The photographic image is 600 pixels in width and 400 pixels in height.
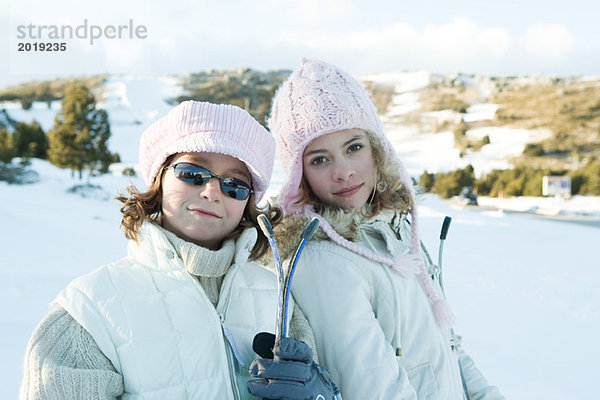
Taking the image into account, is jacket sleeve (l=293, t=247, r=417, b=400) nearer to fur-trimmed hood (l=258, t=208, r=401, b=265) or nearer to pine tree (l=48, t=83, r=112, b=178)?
fur-trimmed hood (l=258, t=208, r=401, b=265)

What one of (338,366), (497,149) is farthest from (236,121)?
(497,149)

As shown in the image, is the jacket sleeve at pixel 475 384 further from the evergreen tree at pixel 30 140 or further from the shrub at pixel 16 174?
the evergreen tree at pixel 30 140

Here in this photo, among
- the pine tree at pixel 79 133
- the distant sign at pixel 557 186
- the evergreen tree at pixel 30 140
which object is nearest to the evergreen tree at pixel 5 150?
the pine tree at pixel 79 133

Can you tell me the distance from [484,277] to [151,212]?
7.17m

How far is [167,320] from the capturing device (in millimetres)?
1332

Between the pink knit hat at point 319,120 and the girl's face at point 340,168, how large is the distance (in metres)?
0.04

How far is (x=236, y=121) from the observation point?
1.56 meters

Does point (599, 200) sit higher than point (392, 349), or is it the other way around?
point (392, 349)

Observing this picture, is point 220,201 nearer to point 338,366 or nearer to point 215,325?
point 215,325

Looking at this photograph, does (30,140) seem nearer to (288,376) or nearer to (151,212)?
(151,212)

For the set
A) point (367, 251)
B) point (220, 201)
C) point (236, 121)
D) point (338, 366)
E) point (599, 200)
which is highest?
point (236, 121)

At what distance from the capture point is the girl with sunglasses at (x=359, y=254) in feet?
4.89

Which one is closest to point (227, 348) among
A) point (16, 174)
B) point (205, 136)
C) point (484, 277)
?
point (205, 136)

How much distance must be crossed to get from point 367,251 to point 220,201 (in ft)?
1.72
